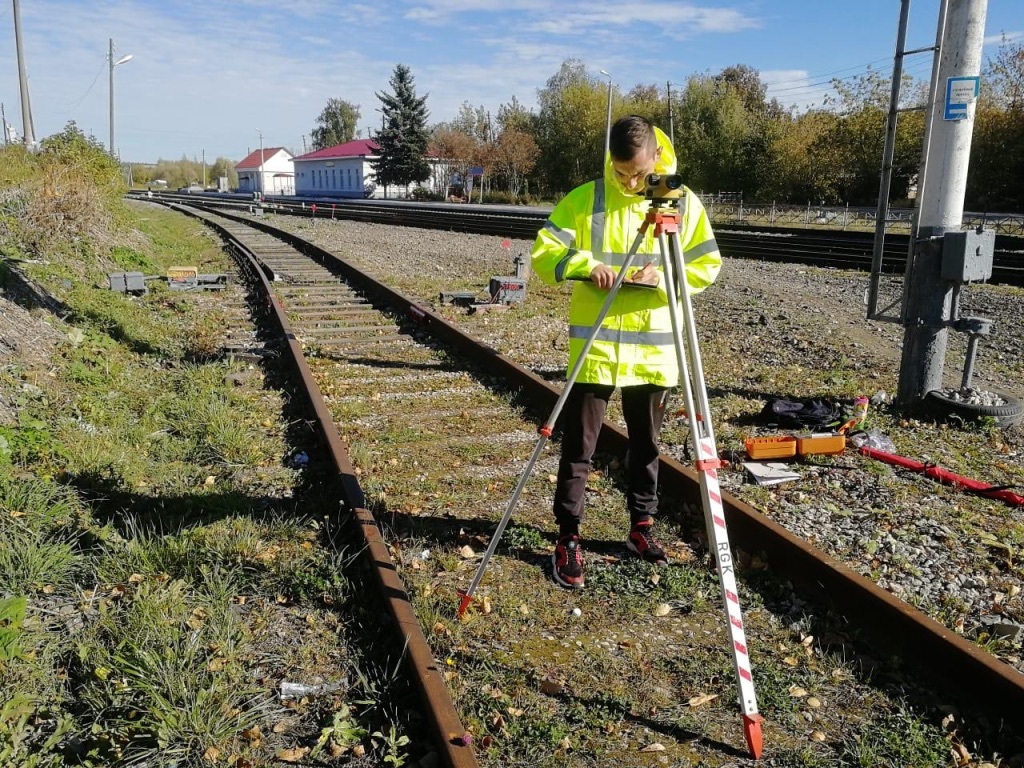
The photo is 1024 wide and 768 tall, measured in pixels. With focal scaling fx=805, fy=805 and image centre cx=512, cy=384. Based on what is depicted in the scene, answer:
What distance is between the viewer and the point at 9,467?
4863 mm

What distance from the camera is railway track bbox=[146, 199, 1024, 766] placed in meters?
2.90

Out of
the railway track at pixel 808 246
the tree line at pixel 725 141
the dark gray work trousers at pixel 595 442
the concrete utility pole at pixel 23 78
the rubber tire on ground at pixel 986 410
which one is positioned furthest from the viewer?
the tree line at pixel 725 141

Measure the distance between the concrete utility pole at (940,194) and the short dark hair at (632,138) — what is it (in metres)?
3.39

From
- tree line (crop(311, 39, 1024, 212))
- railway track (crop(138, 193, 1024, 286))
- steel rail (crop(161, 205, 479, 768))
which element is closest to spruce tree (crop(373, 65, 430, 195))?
tree line (crop(311, 39, 1024, 212))

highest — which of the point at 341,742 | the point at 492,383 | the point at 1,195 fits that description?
the point at 1,195

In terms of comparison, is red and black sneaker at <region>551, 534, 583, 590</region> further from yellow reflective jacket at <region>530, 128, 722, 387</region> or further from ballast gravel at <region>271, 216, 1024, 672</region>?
ballast gravel at <region>271, 216, 1024, 672</region>

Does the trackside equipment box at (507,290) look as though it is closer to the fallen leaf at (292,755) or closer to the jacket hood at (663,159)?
the jacket hood at (663,159)

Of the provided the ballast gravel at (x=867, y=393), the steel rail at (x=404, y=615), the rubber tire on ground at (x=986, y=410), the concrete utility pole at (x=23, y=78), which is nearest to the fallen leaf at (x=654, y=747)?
the steel rail at (x=404, y=615)

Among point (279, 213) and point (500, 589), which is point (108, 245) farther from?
point (279, 213)

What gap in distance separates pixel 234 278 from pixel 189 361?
21.8ft

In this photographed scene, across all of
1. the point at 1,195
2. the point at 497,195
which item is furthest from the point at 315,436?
the point at 497,195

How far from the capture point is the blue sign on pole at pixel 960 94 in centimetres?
553

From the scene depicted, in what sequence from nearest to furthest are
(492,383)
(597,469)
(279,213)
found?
(597,469)
(492,383)
(279,213)

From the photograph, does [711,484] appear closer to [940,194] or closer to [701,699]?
[701,699]
